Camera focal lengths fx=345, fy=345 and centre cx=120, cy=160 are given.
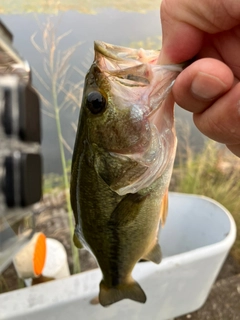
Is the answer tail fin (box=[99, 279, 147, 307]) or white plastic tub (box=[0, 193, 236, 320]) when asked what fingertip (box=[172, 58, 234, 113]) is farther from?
white plastic tub (box=[0, 193, 236, 320])

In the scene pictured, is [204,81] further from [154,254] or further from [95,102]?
[154,254]


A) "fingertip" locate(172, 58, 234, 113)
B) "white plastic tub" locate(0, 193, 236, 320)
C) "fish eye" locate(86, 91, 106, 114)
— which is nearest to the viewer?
"fingertip" locate(172, 58, 234, 113)

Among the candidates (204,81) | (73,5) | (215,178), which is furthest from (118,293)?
(73,5)

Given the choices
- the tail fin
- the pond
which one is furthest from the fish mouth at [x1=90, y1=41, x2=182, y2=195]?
the pond

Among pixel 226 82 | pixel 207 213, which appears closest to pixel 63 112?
pixel 207 213

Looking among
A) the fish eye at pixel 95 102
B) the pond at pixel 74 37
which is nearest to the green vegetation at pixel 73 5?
the pond at pixel 74 37

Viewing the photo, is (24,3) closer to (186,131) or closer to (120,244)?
(186,131)

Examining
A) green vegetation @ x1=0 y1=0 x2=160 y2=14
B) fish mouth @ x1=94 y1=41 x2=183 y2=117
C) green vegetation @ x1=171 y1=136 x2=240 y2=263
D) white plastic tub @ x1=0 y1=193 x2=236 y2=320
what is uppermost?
fish mouth @ x1=94 y1=41 x2=183 y2=117
